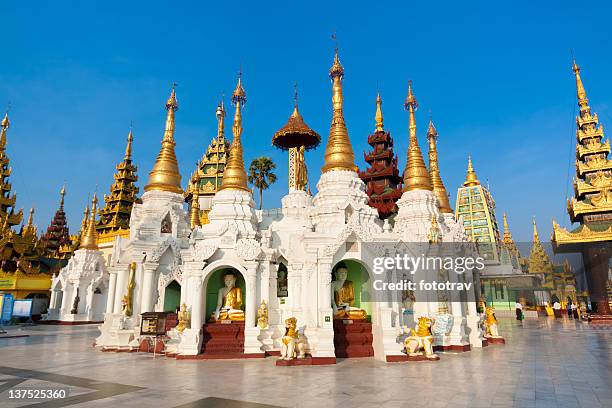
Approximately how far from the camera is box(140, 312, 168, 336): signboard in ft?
50.0

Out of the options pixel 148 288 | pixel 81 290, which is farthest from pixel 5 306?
pixel 148 288

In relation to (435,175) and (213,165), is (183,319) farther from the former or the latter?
(213,165)

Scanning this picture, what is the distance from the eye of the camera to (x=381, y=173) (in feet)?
140

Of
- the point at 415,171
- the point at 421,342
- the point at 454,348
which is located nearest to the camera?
the point at 421,342

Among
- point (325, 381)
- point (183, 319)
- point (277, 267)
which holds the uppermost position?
point (277, 267)

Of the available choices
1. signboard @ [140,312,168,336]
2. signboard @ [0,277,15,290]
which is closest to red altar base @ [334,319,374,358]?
signboard @ [140,312,168,336]

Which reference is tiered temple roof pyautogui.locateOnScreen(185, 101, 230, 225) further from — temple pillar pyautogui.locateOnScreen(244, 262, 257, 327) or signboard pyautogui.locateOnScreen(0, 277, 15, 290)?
temple pillar pyautogui.locateOnScreen(244, 262, 257, 327)

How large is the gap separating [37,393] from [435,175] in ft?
74.6

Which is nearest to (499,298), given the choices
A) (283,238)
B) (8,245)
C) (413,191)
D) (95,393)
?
(413,191)

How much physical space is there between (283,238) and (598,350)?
13.4 metres

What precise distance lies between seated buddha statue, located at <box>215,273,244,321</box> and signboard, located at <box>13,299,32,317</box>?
26.3m

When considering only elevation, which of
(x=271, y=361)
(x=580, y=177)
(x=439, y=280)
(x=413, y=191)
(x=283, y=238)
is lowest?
(x=271, y=361)

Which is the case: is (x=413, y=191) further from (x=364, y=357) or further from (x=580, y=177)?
(x=580, y=177)

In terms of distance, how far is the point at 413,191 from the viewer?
802 inches
